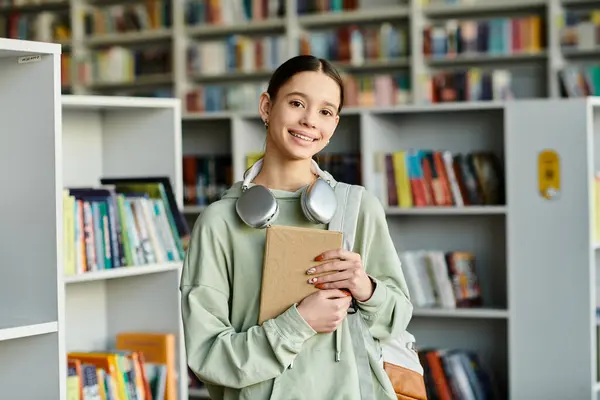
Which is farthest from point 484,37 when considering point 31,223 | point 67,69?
point 31,223

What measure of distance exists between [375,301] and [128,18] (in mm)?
6344

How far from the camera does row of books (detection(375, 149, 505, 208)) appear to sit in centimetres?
438

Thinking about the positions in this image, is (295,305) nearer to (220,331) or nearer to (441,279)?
(220,331)

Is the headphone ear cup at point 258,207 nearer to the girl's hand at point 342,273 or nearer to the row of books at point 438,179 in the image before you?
the girl's hand at point 342,273

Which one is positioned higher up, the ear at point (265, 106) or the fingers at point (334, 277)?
the ear at point (265, 106)

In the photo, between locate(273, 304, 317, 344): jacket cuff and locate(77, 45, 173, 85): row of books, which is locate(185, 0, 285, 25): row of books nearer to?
locate(77, 45, 173, 85): row of books

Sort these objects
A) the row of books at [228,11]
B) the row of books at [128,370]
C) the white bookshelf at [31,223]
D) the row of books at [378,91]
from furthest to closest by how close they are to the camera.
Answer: the row of books at [228,11]
the row of books at [378,91]
the row of books at [128,370]
the white bookshelf at [31,223]

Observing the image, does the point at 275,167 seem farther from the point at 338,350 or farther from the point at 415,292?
the point at 415,292

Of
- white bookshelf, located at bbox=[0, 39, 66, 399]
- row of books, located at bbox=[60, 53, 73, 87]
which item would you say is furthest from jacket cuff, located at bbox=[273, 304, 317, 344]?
row of books, located at bbox=[60, 53, 73, 87]

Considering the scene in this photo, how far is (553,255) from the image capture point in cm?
405

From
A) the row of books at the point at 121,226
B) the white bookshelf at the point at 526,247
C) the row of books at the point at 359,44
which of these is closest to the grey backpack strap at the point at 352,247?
the row of books at the point at 121,226

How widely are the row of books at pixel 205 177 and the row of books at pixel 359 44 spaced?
213 centimetres

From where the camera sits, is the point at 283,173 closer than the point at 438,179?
Yes

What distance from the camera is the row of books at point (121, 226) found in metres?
2.97
